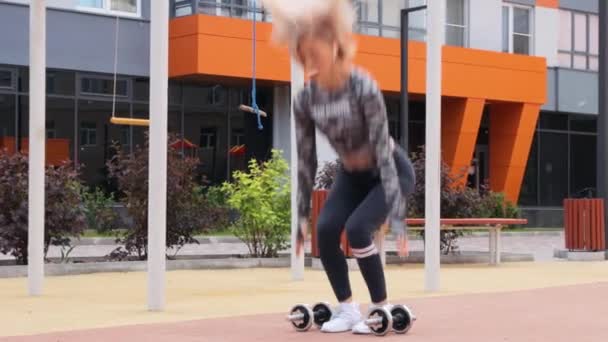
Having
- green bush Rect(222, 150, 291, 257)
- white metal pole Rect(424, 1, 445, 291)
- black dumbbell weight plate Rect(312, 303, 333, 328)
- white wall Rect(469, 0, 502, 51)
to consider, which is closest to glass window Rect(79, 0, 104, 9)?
white wall Rect(469, 0, 502, 51)

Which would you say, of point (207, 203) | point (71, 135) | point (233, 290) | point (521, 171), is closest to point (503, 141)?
point (521, 171)

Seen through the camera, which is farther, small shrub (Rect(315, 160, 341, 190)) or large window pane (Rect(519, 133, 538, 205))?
large window pane (Rect(519, 133, 538, 205))

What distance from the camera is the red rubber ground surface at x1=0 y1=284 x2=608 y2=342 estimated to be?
24.4 feet

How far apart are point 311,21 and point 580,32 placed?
123 feet

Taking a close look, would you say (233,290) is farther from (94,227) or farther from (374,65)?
(374,65)

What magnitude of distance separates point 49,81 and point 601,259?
16.4 m

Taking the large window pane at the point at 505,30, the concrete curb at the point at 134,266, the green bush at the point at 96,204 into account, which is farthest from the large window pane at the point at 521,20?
the concrete curb at the point at 134,266

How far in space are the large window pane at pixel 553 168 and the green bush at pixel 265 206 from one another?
27.6m

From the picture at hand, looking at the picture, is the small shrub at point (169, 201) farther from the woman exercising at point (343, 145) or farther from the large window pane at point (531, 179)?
the large window pane at point (531, 179)

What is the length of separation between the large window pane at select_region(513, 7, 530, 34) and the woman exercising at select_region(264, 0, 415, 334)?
34.0 metres

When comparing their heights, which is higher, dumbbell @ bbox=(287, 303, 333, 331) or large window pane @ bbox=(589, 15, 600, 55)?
large window pane @ bbox=(589, 15, 600, 55)

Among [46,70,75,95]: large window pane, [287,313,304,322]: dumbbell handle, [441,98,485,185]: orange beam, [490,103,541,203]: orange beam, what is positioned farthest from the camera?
[490,103,541,203]: orange beam

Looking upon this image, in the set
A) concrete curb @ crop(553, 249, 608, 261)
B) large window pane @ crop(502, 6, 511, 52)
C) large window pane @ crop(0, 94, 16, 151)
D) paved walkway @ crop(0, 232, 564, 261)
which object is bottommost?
paved walkway @ crop(0, 232, 564, 261)

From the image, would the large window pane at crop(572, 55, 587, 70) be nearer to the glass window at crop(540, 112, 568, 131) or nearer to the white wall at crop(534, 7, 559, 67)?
the white wall at crop(534, 7, 559, 67)
